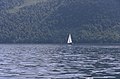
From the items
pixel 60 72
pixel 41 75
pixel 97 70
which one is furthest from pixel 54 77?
pixel 97 70

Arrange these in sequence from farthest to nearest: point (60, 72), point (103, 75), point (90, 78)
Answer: point (60, 72) < point (103, 75) < point (90, 78)

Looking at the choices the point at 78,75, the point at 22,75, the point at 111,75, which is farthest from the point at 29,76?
the point at 111,75

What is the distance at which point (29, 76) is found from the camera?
66875mm

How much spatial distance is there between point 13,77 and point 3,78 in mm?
1765

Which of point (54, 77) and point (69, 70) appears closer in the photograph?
point (54, 77)

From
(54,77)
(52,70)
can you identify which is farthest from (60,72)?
(54,77)

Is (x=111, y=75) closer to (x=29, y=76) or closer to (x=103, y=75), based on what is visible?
(x=103, y=75)

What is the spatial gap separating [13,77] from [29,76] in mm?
2653

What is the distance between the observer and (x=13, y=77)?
6544cm

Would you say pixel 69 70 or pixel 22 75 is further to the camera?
pixel 69 70

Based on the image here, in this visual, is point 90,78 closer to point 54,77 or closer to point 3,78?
point 54,77

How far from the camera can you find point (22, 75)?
68188mm

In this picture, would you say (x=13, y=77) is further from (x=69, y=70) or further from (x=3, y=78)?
(x=69, y=70)

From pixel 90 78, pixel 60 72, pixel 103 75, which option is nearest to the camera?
pixel 90 78
